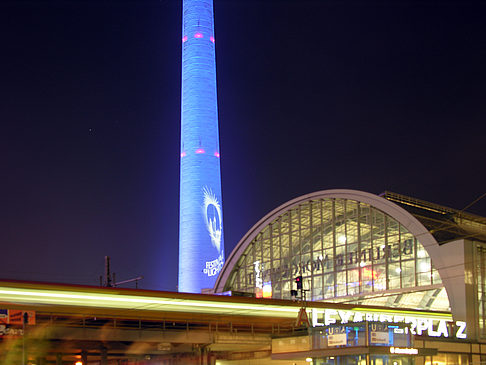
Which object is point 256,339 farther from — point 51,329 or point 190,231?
point 190,231

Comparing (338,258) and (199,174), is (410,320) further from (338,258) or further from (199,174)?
(199,174)

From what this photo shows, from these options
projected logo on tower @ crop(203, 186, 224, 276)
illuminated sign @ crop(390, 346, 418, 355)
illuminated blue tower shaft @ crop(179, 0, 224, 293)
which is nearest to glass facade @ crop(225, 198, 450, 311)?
illuminated blue tower shaft @ crop(179, 0, 224, 293)

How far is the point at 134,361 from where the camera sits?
56.8 meters

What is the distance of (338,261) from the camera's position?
2427 inches

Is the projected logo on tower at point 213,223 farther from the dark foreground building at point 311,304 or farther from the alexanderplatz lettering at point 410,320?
the alexanderplatz lettering at point 410,320

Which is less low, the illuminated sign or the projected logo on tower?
the projected logo on tower

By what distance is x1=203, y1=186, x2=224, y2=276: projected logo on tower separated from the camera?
86.9 metres

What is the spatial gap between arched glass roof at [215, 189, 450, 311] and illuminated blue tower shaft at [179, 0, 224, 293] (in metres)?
13.9

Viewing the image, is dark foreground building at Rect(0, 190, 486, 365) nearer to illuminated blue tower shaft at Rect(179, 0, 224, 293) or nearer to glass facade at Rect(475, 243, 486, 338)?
glass facade at Rect(475, 243, 486, 338)

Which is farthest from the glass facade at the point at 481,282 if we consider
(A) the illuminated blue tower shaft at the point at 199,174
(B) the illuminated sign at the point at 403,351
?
(A) the illuminated blue tower shaft at the point at 199,174

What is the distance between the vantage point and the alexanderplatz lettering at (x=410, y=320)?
4416cm

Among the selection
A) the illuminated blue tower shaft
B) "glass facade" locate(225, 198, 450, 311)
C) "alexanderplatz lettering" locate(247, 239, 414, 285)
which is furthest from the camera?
the illuminated blue tower shaft

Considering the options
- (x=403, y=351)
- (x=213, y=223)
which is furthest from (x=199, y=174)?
(x=403, y=351)

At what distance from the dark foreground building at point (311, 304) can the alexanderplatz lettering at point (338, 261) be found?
90 millimetres
